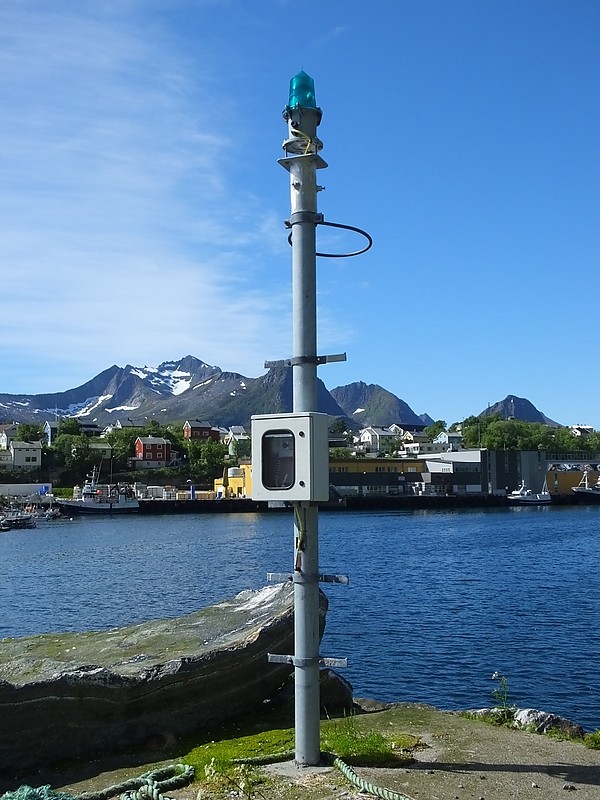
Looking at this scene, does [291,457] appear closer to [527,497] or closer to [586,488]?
[527,497]

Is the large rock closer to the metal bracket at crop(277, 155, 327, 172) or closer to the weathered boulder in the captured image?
the weathered boulder

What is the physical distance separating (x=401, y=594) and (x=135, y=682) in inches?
993

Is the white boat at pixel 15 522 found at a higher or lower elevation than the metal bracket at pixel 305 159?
lower

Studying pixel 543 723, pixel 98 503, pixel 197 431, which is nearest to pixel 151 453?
pixel 98 503

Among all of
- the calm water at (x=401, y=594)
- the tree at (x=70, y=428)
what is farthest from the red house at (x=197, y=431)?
the calm water at (x=401, y=594)

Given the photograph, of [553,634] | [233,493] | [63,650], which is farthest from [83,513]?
[63,650]

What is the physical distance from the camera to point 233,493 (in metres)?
122

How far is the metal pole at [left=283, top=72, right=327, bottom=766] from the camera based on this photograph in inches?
270

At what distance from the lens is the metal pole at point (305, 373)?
685 centimetres

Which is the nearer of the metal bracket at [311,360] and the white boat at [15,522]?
the metal bracket at [311,360]

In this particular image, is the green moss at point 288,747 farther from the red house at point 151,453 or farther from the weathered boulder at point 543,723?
the red house at point 151,453

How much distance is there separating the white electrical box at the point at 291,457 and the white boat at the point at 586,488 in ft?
446

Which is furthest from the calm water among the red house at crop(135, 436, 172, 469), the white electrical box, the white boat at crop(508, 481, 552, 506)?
the red house at crop(135, 436, 172, 469)

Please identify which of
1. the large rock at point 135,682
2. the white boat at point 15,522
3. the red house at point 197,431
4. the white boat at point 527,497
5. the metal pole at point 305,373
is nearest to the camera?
the metal pole at point 305,373
